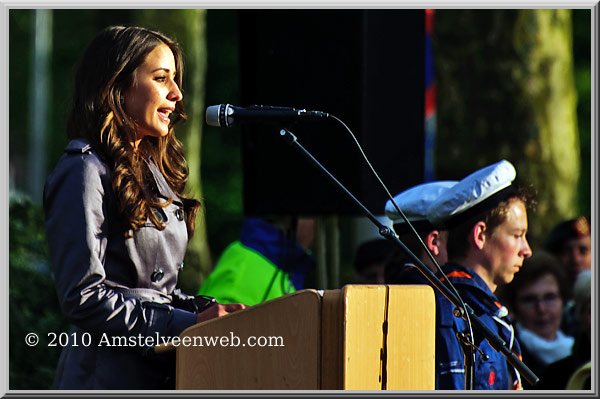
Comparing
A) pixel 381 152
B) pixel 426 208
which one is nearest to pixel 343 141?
pixel 381 152

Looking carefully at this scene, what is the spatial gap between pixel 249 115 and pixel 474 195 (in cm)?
122

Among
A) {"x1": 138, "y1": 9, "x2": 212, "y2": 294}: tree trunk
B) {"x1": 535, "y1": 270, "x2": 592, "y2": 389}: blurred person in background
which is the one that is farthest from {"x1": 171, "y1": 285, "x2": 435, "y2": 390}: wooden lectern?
{"x1": 138, "y1": 9, "x2": 212, "y2": 294}: tree trunk

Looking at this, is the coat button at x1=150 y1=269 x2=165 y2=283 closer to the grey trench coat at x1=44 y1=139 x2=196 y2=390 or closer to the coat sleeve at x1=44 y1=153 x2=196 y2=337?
the grey trench coat at x1=44 y1=139 x2=196 y2=390

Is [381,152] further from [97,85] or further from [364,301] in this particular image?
[364,301]

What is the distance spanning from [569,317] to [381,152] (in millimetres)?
2164

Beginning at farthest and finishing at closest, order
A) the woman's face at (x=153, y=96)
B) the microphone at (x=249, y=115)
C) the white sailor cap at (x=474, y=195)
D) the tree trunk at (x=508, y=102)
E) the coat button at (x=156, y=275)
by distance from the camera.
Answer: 1. the tree trunk at (x=508, y=102)
2. the white sailor cap at (x=474, y=195)
3. the woman's face at (x=153, y=96)
4. the coat button at (x=156, y=275)
5. the microphone at (x=249, y=115)

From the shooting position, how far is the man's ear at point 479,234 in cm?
375

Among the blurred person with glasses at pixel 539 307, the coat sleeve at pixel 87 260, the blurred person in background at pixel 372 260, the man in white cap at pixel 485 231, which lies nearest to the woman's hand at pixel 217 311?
the coat sleeve at pixel 87 260

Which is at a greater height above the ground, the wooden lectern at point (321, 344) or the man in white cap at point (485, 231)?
the man in white cap at point (485, 231)

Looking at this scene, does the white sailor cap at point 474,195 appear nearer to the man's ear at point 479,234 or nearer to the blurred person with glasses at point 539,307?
the man's ear at point 479,234

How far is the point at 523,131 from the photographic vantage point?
10266mm

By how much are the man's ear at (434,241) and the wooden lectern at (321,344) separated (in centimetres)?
121

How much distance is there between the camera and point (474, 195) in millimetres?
3717

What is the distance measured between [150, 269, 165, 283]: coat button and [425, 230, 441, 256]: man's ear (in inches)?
51.3
